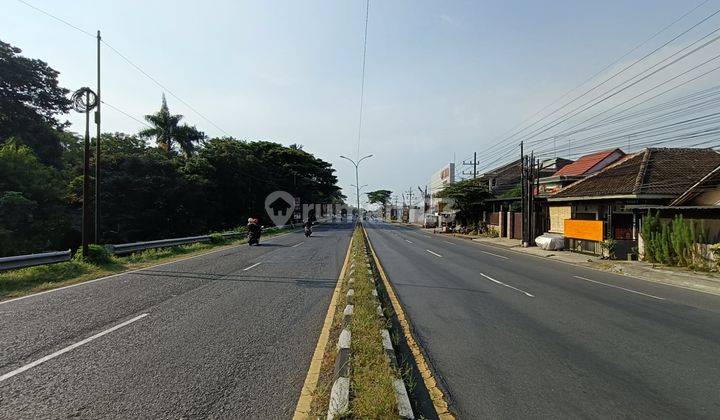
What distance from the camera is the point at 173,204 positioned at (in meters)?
37.9

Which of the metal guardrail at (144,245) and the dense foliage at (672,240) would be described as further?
the metal guardrail at (144,245)

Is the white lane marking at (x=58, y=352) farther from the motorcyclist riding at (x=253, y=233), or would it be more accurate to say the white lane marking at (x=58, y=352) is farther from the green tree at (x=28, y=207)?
the green tree at (x=28, y=207)

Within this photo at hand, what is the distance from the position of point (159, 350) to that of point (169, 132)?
46051 mm

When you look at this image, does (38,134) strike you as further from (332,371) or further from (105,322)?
(332,371)

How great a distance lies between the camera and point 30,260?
12031 mm

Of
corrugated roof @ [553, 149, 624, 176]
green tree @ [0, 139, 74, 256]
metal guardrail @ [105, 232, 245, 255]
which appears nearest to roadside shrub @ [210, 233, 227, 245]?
metal guardrail @ [105, 232, 245, 255]

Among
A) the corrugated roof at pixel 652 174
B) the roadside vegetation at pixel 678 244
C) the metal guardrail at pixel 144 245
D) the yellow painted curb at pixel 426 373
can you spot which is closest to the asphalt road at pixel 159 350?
the yellow painted curb at pixel 426 373

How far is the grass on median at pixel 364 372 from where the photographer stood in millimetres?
3736

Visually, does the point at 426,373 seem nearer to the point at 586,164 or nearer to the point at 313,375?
the point at 313,375

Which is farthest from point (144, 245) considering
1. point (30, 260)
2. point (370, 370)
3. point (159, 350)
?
point (370, 370)

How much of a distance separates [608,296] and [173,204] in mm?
35726

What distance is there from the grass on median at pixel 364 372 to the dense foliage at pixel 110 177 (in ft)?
76.6

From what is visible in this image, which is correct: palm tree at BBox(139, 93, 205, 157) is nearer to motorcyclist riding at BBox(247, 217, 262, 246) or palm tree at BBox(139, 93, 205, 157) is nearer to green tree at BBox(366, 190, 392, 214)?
motorcyclist riding at BBox(247, 217, 262, 246)

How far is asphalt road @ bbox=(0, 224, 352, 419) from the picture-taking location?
3.99 m
